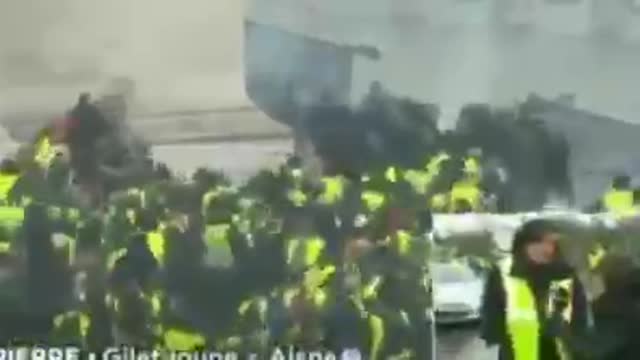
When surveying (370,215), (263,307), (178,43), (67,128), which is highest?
(178,43)

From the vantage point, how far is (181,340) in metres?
1.34

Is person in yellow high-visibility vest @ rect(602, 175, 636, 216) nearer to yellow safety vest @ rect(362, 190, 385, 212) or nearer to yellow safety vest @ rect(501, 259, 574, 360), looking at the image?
yellow safety vest @ rect(501, 259, 574, 360)

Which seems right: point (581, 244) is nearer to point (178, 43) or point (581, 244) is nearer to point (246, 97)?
point (246, 97)

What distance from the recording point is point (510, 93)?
4.35 feet

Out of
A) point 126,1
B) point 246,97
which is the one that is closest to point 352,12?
point 246,97

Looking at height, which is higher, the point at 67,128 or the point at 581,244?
the point at 67,128

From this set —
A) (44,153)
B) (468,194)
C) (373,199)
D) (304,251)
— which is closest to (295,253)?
(304,251)

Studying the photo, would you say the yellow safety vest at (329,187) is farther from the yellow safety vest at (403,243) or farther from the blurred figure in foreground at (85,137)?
the blurred figure in foreground at (85,137)

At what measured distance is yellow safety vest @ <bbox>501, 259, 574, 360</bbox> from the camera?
→ 131cm

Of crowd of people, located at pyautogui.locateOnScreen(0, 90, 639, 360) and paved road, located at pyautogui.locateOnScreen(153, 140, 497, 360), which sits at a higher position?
paved road, located at pyautogui.locateOnScreen(153, 140, 497, 360)

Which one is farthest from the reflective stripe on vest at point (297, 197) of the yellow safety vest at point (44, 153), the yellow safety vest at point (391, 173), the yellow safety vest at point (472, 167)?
the yellow safety vest at point (44, 153)

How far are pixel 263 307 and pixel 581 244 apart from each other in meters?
0.41

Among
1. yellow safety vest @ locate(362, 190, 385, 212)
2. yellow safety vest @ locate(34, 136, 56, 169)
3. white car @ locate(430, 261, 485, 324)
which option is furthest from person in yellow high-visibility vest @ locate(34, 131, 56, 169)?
white car @ locate(430, 261, 485, 324)

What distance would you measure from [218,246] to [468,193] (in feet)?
1.08
